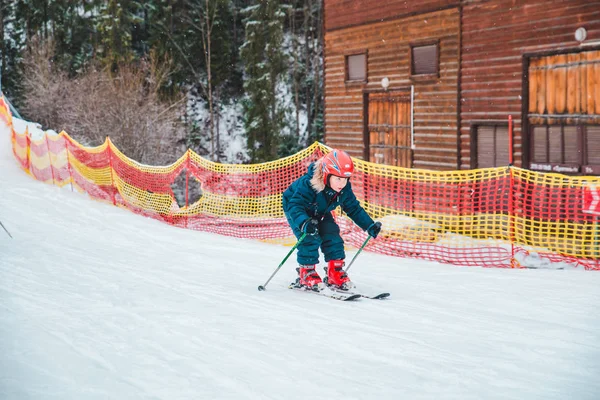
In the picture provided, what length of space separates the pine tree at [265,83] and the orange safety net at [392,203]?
22.7 m

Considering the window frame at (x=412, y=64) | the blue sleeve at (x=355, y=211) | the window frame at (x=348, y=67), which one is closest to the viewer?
the blue sleeve at (x=355, y=211)

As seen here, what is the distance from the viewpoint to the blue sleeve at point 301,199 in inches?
258

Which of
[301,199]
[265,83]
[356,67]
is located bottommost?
[301,199]

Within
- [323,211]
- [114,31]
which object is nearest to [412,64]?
[323,211]

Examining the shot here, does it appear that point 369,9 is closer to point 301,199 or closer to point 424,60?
point 424,60

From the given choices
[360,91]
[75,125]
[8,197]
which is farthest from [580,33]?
[75,125]

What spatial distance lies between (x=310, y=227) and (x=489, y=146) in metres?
9.87

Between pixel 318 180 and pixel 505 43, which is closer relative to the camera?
pixel 318 180

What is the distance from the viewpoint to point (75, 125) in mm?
34906

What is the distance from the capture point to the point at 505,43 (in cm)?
1431

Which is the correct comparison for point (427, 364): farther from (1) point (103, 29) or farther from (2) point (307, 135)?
(1) point (103, 29)

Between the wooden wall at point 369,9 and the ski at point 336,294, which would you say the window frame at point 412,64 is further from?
the ski at point 336,294

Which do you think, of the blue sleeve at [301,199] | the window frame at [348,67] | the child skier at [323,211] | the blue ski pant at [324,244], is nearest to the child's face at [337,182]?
the child skier at [323,211]

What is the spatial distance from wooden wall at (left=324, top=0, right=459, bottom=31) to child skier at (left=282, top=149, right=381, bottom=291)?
1051 cm
